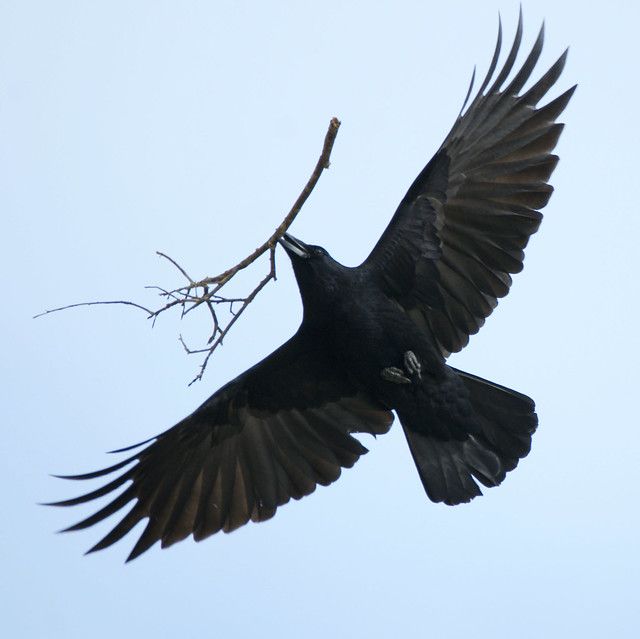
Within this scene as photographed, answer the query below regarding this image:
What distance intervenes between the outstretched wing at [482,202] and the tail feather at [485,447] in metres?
0.48

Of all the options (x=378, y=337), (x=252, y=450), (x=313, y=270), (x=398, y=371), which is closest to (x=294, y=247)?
(x=313, y=270)

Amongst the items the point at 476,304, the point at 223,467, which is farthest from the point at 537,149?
the point at 223,467

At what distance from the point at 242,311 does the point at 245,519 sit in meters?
2.26

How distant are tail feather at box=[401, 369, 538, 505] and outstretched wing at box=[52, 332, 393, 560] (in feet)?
1.78

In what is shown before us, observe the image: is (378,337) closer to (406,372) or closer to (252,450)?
(406,372)

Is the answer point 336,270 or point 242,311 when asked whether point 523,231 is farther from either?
point 242,311

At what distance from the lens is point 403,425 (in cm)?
676

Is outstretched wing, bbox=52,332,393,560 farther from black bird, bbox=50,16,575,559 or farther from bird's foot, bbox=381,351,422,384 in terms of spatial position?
bird's foot, bbox=381,351,422,384

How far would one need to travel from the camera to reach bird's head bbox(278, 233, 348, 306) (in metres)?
6.20

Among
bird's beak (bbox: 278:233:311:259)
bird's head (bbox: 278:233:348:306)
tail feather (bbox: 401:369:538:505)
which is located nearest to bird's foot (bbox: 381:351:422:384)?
tail feather (bbox: 401:369:538:505)

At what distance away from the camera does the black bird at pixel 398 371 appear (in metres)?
6.29

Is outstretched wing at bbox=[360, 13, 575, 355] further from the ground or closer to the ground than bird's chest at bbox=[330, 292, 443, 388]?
further from the ground

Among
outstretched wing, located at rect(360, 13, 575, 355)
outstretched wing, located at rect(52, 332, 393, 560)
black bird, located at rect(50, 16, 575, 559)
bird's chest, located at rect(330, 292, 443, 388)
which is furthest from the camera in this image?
outstretched wing, located at rect(52, 332, 393, 560)

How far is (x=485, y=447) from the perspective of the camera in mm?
6629
